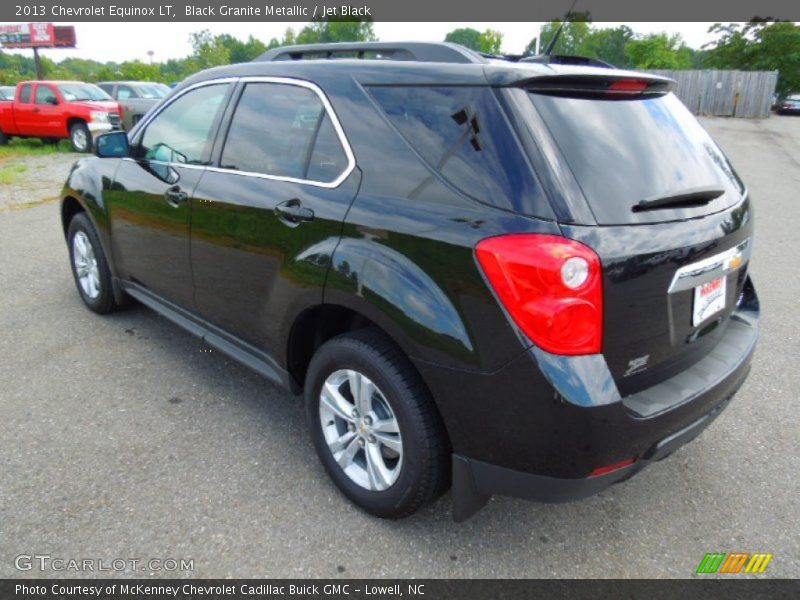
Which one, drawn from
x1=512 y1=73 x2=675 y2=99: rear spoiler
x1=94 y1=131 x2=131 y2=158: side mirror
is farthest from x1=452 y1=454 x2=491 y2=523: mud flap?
x1=94 y1=131 x2=131 y2=158: side mirror

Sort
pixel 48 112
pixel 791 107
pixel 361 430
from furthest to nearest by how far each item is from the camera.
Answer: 1. pixel 791 107
2. pixel 48 112
3. pixel 361 430

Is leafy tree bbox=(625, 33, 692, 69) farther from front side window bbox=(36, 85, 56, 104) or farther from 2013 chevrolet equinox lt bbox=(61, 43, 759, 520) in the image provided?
2013 chevrolet equinox lt bbox=(61, 43, 759, 520)

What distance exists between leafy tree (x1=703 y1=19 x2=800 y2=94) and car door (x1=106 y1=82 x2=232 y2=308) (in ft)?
175

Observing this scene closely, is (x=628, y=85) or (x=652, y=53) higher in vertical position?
(x=652, y=53)

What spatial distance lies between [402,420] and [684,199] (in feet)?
4.25

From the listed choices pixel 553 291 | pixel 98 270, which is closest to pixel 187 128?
pixel 98 270

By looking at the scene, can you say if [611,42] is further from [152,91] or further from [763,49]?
[152,91]

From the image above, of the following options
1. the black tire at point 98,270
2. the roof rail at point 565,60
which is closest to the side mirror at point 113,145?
the black tire at point 98,270

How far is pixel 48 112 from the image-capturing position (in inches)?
589

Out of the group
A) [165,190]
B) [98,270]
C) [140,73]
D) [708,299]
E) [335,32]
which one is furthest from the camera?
[335,32]

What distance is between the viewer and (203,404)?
3270 mm

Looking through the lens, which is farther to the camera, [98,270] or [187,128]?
[98,270]
